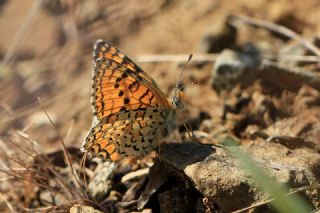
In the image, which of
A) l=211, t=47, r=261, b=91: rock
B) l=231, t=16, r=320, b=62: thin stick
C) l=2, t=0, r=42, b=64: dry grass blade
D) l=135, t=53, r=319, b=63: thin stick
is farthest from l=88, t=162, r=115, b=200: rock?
l=2, t=0, r=42, b=64: dry grass blade

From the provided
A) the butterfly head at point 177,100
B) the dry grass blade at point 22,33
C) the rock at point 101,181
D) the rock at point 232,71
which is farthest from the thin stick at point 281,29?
the dry grass blade at point 22,33

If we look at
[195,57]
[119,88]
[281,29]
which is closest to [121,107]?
[119,88]

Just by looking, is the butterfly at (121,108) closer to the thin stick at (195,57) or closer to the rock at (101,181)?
the rock at (101,181)

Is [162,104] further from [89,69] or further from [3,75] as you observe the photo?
[3,75]

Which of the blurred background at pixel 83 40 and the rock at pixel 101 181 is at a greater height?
the blurred background at pixel 83 40

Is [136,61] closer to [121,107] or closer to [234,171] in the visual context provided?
[121,107]

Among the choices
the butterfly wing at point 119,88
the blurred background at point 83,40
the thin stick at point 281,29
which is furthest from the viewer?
the blurred background at point 83,40
